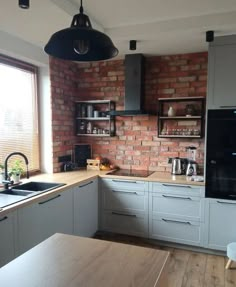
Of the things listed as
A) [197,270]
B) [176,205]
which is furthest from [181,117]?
[197,270]

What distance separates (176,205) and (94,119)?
66.7 inches

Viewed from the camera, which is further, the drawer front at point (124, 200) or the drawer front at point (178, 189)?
the drawer front at point (124, 200)

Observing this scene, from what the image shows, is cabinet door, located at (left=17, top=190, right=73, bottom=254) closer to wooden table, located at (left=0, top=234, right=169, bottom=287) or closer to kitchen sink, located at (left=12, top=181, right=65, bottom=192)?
kitchen sink, located at (left=12, top=181, right=65, bottom=192)

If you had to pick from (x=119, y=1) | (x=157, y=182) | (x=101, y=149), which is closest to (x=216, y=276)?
(x=157, y=182)

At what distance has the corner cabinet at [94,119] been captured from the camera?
12.5 ft

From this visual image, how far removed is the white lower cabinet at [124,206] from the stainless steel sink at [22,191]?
0.78 metres

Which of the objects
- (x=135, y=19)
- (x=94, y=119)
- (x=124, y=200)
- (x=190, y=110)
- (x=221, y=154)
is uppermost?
(x=135, y=19)

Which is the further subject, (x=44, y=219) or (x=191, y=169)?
(x=191, y=169)

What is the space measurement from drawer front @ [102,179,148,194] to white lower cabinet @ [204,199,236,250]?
0.76m

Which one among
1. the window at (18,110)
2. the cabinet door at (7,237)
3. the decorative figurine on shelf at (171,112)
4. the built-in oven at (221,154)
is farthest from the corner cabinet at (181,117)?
the cabinet door at (7,237)

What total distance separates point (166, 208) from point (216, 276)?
0.85 m

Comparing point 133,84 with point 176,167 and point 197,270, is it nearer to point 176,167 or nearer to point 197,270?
point 176,167

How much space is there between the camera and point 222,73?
2.77 meters

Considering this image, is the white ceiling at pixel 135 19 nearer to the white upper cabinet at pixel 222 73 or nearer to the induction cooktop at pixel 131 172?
the white upper cabinet at pixel 222 73
